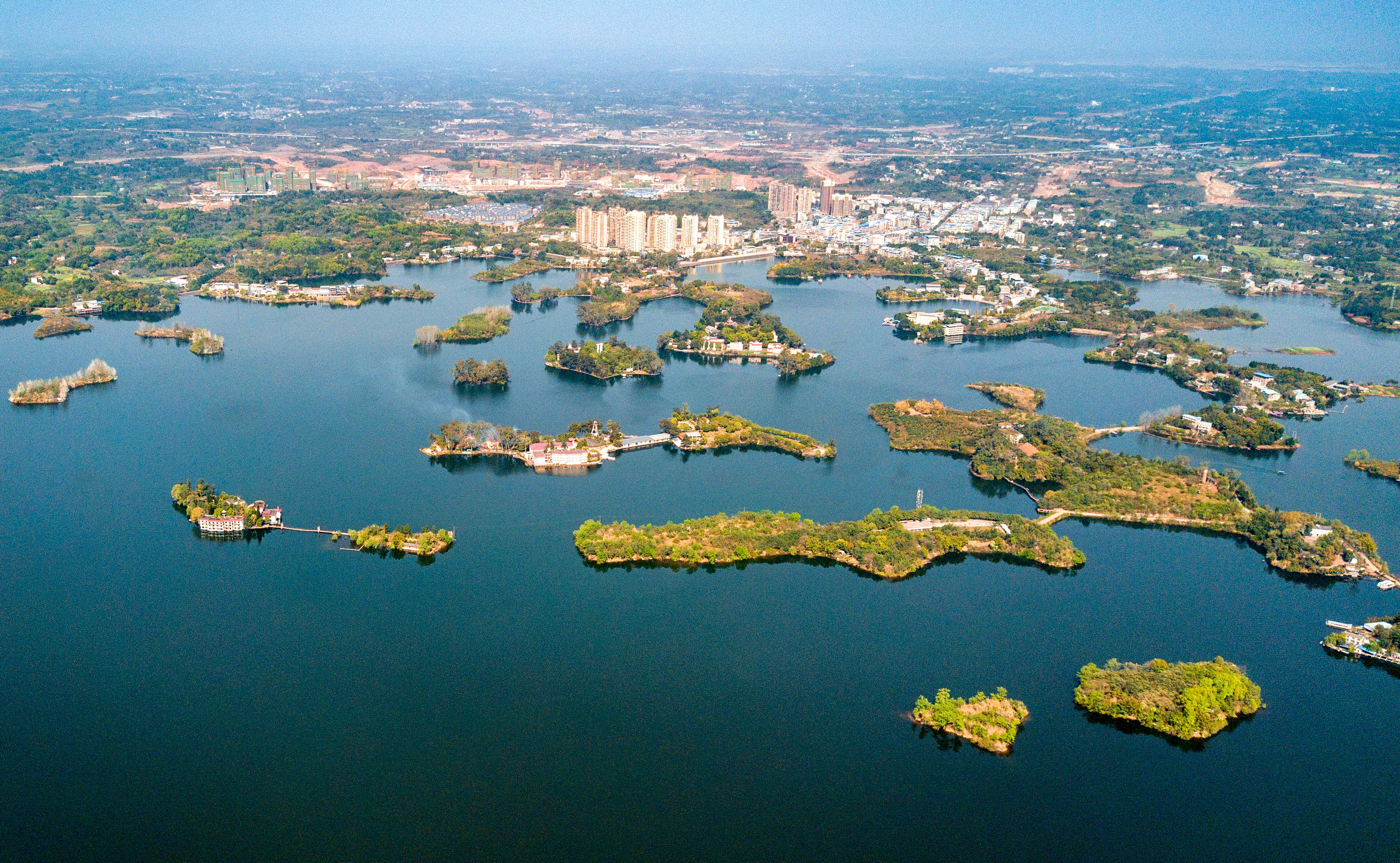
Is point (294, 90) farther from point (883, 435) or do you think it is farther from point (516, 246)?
point (883, 435)

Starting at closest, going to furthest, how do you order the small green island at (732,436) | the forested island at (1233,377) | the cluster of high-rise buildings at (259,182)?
the small green island at (732,436), the forested island at (1233,377), the cluster of high-rise buildings at (259,182)

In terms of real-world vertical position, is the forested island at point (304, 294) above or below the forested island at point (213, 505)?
above

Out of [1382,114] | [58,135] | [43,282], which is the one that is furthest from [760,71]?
[43,282]

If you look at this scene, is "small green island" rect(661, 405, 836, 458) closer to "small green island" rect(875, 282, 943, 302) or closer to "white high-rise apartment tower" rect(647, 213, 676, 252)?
"small green island" rect(875, 282, 943, 302)

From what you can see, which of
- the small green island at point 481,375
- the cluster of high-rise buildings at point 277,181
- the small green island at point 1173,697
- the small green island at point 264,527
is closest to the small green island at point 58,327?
the small green island at point 481,375

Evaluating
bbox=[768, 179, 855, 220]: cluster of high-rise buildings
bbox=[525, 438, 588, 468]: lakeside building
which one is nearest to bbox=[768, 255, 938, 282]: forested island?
bbox=[768, 179, 855, 220]: cluster of high-rise buildings

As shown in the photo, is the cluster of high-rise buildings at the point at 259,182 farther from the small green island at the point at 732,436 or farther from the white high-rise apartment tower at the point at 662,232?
the small green island at the point at 732,436
